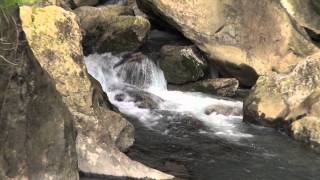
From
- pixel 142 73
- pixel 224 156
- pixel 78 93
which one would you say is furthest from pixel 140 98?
pixel 78 93

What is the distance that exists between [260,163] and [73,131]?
17.8ft

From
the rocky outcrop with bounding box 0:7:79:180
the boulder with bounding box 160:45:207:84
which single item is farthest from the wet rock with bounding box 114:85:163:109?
the rocky outcrop with bounding box 0:7:79:180

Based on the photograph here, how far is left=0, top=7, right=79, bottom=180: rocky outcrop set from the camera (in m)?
9.67

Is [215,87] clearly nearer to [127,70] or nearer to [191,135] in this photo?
[127,70]

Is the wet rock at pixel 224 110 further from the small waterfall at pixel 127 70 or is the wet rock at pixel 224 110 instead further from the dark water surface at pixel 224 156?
the small waterfall at pixel 127 70

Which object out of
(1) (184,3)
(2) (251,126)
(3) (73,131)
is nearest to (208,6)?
(1) (184,3)

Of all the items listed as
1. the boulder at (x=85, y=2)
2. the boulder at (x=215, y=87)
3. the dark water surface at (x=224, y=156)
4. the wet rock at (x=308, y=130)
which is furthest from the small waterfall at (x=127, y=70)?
the wet rock at (x=308, y=130)

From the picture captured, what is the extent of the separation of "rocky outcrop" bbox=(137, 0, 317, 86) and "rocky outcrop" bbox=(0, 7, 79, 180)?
1173cm

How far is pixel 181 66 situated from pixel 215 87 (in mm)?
1550

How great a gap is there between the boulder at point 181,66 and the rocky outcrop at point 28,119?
35.4 ft

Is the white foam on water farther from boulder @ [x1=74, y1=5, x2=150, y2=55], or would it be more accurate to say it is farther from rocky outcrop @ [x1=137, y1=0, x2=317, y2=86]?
rocky outcrop @ [x1=137, y1=0, x2=317, y2=86]

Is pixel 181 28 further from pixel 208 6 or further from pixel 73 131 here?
pixel 73 131

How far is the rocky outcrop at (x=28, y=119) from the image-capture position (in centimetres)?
967

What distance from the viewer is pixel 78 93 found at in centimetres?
1362
